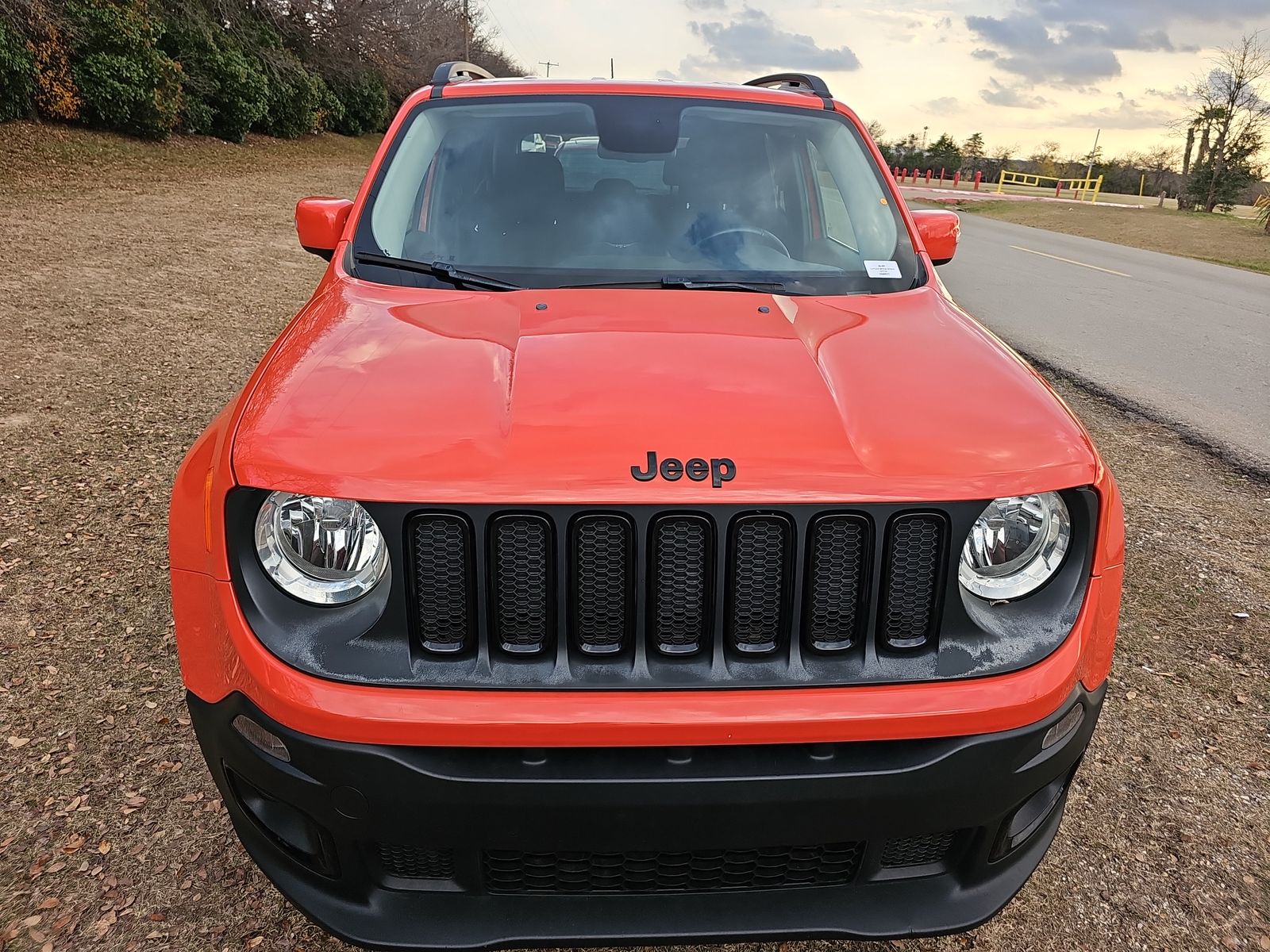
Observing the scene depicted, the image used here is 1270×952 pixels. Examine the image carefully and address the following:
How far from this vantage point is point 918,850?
188 cm

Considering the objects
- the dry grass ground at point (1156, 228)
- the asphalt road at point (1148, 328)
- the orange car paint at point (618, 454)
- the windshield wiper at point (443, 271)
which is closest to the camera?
the orange car paint at point (618, 454)

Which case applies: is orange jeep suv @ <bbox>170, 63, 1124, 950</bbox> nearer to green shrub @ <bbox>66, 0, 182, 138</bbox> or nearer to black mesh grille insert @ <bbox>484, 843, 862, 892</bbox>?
black mesh grille insert @ <bbox>484, 843, 862, 892</bbox>

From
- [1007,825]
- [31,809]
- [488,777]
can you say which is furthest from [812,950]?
[31,809]

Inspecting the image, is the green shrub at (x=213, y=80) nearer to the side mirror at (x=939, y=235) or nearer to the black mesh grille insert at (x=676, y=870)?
the side mirror at (x=939, y=235)

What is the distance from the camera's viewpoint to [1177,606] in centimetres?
390

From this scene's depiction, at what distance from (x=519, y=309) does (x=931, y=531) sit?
3.87 feet

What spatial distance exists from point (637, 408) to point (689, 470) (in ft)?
0.71

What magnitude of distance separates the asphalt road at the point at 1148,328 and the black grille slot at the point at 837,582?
51cm

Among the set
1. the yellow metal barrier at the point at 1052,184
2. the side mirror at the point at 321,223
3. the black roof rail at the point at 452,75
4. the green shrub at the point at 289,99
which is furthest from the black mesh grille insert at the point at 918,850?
the yellow metal barrier at the point at 1052,184

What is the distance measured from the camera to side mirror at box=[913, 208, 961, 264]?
3168mm

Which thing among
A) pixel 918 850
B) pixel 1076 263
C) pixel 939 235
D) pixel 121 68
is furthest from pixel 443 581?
pixel 121 68

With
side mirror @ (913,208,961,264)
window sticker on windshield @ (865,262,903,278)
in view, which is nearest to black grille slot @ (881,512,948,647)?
window sticker on windshield @ (865,262,903,278)

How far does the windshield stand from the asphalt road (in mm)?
1039

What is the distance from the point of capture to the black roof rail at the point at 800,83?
349 cm
